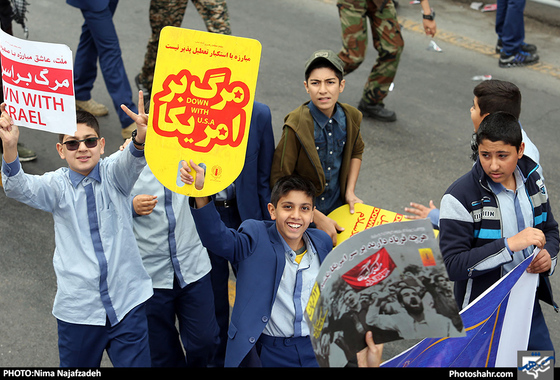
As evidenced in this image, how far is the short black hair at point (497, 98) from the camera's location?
3.71 metres

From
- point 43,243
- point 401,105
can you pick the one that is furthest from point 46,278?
point 401,105

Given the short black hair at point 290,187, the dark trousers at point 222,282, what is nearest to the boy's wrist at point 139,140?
the short black hair at point 290,187

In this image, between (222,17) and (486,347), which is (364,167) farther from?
(486,347)

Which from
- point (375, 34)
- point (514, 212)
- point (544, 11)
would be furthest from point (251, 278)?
point (544, 11)

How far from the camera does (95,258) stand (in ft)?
10.6

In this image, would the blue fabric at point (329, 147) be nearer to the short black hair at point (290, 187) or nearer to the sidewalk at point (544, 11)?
the short black hair at point (290, 187)

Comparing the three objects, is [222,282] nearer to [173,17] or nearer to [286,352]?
[286,352]

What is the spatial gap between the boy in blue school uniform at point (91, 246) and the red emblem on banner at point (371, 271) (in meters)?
1.29

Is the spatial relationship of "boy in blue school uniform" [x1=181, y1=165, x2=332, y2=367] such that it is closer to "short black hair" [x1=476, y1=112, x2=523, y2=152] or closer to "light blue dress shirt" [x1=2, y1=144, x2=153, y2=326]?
"light blue dress shirt" [x1=2, y1=144, x2=153, y2=326]

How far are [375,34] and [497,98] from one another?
3405mm

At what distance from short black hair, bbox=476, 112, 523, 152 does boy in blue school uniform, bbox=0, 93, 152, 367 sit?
159 cm

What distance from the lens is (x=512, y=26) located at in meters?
8.38

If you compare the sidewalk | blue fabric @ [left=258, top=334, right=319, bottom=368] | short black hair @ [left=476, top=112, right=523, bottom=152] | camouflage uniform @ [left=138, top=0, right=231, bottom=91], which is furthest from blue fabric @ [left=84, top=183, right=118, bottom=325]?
the sidewalk

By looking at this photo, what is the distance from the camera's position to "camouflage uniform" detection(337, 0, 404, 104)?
6.69 meters
